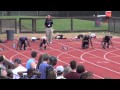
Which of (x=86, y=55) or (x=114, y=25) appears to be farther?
(x=114, y=25)

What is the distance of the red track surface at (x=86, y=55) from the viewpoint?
49.6 feet

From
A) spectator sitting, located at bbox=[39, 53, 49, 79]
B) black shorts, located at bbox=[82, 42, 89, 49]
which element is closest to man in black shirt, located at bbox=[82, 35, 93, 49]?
black shorts, located at bbox=[82, 42, 89, 49]

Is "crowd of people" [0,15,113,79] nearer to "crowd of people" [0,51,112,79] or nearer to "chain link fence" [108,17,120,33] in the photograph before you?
"crowd of people" [0,51,112,79]

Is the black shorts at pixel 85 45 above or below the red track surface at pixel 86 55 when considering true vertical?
above

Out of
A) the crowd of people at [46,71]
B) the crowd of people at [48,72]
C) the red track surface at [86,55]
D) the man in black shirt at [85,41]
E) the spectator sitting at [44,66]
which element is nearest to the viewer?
the crowd of people at [46,71]

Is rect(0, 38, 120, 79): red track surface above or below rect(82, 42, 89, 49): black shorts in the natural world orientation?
below

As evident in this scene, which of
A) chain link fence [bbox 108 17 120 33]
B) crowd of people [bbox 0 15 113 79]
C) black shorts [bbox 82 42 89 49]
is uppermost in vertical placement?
chain link fence [bbox 108 17 120 33]

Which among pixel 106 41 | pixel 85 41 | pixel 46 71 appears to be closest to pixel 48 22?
pixel 85 41

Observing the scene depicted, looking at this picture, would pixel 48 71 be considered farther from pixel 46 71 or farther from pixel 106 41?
pixel 106 41

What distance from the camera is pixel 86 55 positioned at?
62.5 ft

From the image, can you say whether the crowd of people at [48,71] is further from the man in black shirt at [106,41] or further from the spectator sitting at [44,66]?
the man in black shirt at [106,41]

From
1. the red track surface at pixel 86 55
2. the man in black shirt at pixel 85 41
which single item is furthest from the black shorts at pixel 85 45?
the red track surface at pixel 86 55

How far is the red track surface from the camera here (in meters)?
15.1

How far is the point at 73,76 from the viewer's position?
264 inches
